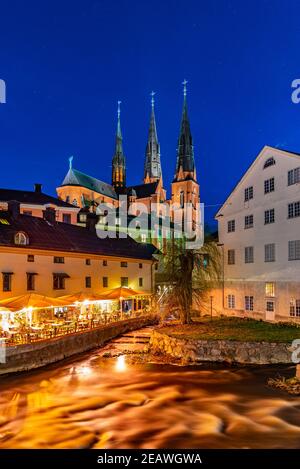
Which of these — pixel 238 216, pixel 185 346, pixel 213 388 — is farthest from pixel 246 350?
pixel 238 216

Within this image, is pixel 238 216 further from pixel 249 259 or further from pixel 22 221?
pixel 22 221

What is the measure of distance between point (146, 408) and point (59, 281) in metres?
20.3

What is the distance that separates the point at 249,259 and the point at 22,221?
20.2 meters

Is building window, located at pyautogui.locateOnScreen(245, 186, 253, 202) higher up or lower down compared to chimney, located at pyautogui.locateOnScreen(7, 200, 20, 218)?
higher up

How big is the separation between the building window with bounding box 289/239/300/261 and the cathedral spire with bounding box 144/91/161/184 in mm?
100545

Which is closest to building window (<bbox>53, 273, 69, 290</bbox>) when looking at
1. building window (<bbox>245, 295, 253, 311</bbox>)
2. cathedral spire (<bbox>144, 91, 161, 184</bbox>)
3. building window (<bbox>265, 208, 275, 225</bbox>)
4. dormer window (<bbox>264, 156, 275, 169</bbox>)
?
building window (<bbox>245, 295, 253, 311</bbox>)

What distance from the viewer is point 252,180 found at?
→ 37.9m

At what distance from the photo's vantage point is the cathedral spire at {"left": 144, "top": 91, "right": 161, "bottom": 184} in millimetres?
133250

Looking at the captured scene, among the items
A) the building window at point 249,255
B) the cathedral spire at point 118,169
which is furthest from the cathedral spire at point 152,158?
the building window at point 249,255

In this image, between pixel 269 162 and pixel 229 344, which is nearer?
pixel 229 344

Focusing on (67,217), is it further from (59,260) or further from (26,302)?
(26,302)

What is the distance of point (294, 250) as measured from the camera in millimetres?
32938

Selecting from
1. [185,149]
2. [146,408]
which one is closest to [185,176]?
[185,149]

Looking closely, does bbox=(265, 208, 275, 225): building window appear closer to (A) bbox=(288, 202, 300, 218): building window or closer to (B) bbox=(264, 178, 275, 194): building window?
(B) bbox=(264, 178, 275, 194): building window
